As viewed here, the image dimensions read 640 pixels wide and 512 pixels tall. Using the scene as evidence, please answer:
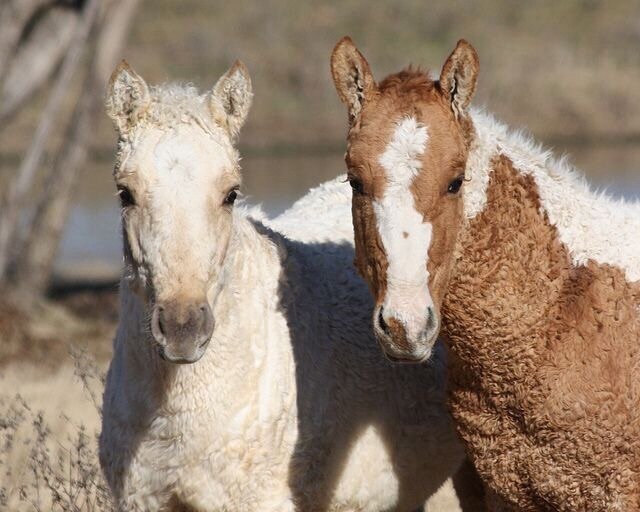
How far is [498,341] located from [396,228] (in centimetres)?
66

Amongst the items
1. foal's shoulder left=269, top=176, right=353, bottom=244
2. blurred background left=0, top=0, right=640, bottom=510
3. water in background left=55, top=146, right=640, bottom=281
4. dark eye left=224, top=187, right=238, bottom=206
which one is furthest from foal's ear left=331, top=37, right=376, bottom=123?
water in background left=55, top=146, right=640, bottom=281

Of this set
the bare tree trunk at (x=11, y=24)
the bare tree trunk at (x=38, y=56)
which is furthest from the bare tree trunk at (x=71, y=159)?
the bare tree trunk at (x=11, y=24)

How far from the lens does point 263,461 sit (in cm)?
468

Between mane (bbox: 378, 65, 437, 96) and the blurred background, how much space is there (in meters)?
2.34

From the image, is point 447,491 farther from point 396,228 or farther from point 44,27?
point 44,27

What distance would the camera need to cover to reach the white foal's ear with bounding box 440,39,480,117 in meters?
4.40

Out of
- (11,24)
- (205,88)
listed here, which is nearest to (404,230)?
(205,88)

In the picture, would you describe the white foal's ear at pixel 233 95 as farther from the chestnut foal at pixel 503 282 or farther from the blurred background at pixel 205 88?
the blurred background at pixel 205 88

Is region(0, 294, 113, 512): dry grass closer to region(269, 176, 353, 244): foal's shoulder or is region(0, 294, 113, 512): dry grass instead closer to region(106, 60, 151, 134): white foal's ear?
region(269, 176, 353, 244): foal's shoulder

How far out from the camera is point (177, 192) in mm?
4340

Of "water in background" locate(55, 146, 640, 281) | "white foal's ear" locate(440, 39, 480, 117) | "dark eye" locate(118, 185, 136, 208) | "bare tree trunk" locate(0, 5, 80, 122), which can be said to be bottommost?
"water in background" locate(55, 146, 640, 281)

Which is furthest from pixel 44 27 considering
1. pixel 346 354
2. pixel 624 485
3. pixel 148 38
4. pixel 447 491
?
pixel 148 38

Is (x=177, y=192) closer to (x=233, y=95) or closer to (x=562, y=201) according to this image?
(x=233, y=95)

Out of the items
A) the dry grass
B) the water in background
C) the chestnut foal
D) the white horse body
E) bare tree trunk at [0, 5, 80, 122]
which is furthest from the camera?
the water in background
